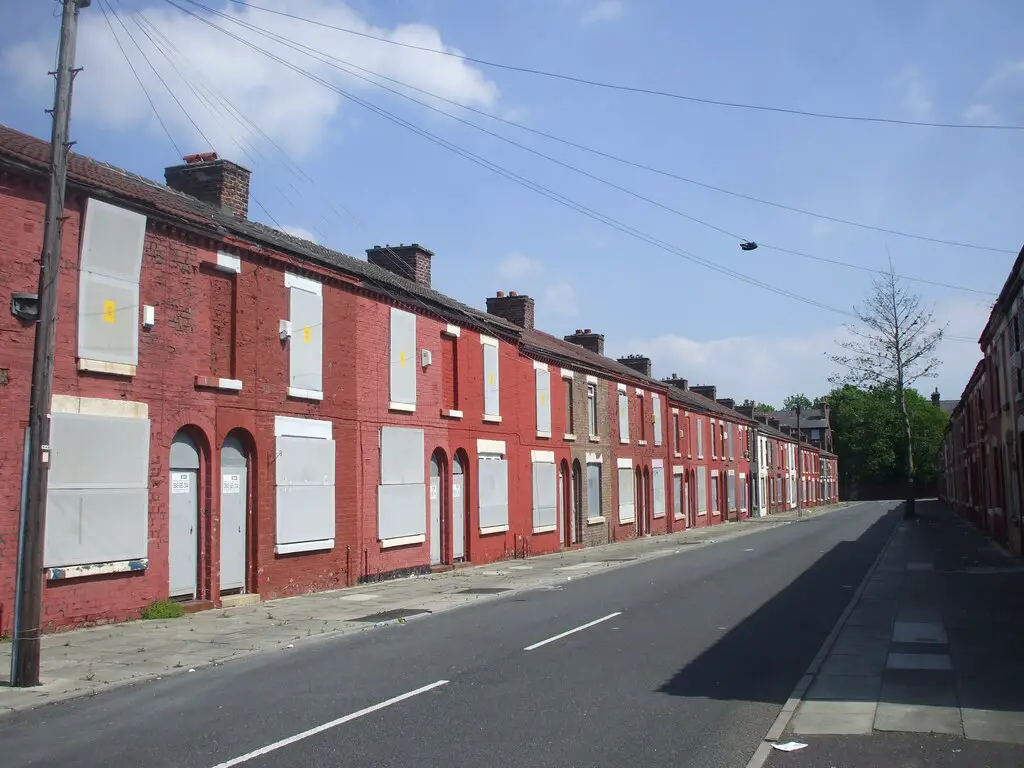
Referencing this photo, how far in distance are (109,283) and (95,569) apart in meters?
4.44

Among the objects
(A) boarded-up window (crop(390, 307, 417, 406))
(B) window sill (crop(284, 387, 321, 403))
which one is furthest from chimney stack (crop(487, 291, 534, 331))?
(B) window sill (crop(284, 387, 321, 403))

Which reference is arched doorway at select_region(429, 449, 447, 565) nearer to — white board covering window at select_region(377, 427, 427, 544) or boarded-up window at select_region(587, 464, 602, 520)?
white board covering window at select_region(377, 427, 427, 544)

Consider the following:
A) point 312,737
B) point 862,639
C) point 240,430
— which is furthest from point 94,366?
point 862,639

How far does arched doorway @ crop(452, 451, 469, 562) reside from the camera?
84.1ft

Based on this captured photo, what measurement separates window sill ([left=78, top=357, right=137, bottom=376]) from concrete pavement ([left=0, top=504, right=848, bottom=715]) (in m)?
3.90

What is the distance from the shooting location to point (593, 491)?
1437 inches

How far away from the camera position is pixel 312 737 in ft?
25.3

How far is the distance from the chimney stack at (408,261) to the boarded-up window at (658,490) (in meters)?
19.0

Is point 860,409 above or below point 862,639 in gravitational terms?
above

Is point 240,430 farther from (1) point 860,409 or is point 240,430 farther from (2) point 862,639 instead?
(1) point 860,409

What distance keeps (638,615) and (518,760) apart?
27.7 ft

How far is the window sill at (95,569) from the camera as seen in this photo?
13500mm

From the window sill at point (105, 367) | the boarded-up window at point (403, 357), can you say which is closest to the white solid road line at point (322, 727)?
→ the window sill at point (105, 367)

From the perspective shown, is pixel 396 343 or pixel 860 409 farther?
pixel 860 409
